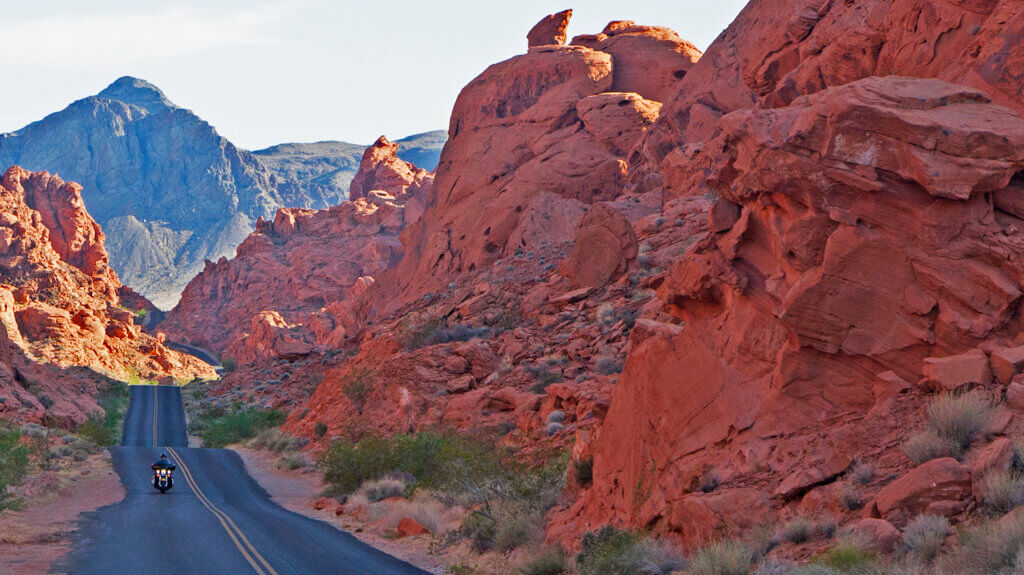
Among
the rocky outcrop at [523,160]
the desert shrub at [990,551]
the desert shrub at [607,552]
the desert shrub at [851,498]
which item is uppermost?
the rocky outcrop at [523,160]

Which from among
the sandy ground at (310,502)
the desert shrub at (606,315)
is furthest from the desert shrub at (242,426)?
the desert shrub at (606,315)

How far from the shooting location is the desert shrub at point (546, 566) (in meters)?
12.6

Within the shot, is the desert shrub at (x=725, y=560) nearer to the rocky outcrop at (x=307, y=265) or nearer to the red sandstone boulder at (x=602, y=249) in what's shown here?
the red sandstone boulder at (x=602, y=249)

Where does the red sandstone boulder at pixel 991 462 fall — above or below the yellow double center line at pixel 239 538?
above

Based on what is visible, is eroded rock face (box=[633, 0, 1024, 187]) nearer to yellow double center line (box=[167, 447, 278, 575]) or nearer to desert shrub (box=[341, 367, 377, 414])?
yellow double center line (box=[167, 447, 278, 575])

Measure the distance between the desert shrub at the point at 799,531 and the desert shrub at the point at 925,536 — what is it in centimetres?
125

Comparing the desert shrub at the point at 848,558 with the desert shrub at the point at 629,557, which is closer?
the desert shrub at the point at 848,558

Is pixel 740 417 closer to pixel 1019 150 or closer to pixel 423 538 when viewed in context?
pixel 1019 150

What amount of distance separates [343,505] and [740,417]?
1532 cm

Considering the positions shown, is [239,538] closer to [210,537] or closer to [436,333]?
[210,537]

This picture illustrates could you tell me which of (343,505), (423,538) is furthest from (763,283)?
(343,505)

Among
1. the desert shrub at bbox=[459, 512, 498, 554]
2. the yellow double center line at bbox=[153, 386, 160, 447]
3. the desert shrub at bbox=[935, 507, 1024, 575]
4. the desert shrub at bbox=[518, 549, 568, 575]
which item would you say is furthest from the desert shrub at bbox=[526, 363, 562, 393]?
the yellow double center line at bbox=[153, 386, 160, 447]

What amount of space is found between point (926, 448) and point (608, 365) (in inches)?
656

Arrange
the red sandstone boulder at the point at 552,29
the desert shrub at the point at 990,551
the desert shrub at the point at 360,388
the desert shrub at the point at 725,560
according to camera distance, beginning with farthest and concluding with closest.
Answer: the red sandstone boulder at the point at 552,29 < the desert shrub at the point at 360,388 < the desert shrub at the point at 725,560 < the desert shrub at the point at 990,551
